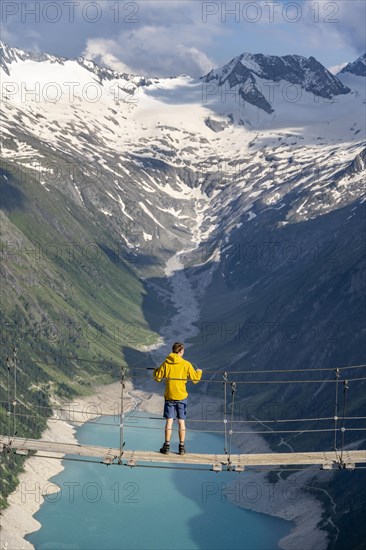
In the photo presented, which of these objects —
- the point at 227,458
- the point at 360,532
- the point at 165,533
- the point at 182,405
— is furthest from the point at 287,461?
the point at 165,533

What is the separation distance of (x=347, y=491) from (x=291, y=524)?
12.1 metres

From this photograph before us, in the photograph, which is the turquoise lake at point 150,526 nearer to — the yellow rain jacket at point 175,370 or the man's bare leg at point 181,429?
the man's bare leg at point 181,429

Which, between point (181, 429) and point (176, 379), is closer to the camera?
point (176, 379)

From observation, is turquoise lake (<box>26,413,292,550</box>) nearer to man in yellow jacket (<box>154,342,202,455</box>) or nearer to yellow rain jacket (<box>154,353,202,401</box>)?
man in yellow jacket (<box>154,342,202,455</box>)

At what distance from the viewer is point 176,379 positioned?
170 ft

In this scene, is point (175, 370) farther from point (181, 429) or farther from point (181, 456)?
point (181, 456)

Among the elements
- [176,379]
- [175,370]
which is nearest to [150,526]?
[176,379]

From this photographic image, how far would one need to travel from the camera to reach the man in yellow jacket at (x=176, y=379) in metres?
51.7

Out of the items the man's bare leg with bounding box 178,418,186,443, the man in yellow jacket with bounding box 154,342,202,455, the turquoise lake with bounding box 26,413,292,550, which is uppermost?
the turquoise lake with bounding box 26,413,292,550

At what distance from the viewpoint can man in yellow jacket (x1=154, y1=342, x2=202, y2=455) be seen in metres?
51.7

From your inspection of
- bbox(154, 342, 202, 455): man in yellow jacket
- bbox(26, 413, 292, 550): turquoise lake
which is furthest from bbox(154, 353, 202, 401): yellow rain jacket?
bbox(26, 413, 292, 550): turquoise lake

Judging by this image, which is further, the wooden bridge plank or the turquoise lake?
the turquoise lake

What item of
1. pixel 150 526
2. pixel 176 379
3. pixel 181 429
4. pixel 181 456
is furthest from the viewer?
pixel 150 526

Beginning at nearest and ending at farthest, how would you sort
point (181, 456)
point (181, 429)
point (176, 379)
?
point (176, 379), point (181, 429), point (181, 456)
